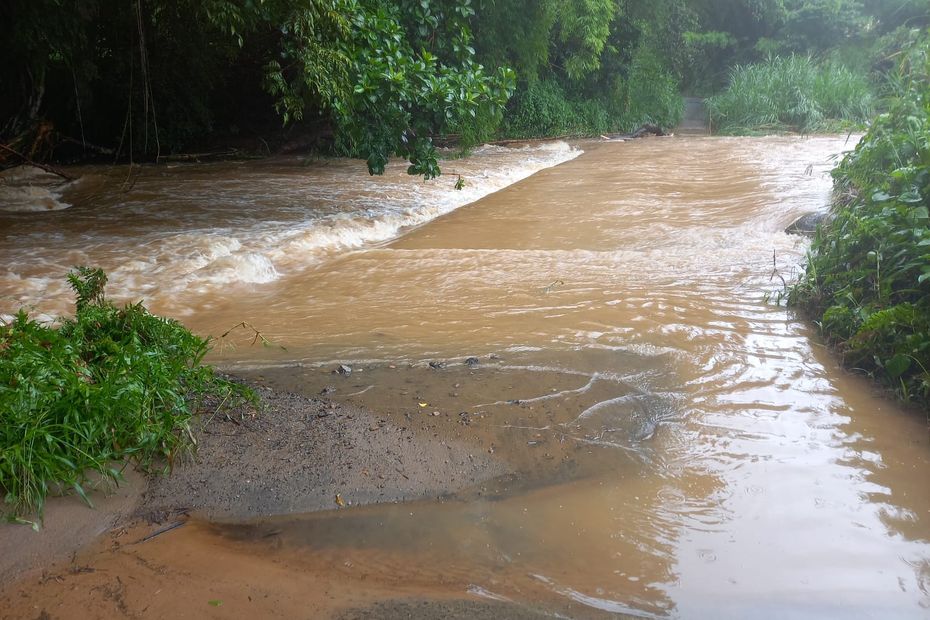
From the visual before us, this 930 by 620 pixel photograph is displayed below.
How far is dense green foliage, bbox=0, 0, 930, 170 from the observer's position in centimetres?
713

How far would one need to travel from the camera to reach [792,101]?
819 inches

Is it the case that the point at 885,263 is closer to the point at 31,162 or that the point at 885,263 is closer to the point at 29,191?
the point at 31,162

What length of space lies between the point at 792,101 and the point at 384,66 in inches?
689

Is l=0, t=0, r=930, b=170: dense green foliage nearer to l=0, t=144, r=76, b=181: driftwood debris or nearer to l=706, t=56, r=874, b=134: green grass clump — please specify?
A: l=706, t=56, r=874, b=134: green grass clump

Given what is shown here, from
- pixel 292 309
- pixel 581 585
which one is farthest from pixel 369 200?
pixel 581 585

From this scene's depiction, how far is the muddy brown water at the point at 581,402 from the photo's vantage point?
238cm

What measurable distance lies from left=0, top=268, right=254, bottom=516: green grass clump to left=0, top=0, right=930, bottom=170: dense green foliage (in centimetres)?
403

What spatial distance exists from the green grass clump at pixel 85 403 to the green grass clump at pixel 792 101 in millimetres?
19576

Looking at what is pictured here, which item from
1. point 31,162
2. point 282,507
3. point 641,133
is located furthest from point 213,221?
point 641,133

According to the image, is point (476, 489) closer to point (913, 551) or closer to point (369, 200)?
point (913, 551)

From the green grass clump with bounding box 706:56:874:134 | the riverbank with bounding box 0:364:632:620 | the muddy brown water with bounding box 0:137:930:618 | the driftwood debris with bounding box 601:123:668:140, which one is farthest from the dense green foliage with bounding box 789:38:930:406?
the driftwood debris with bounding box 601:123:668:140

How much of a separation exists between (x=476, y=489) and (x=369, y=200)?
7549 mm

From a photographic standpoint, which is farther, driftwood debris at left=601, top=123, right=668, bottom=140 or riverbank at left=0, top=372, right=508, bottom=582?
driftwood debris at left=601, top=123, right=668, bottom=140

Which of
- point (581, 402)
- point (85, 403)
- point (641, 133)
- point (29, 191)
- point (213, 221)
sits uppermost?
point (641, 133)
